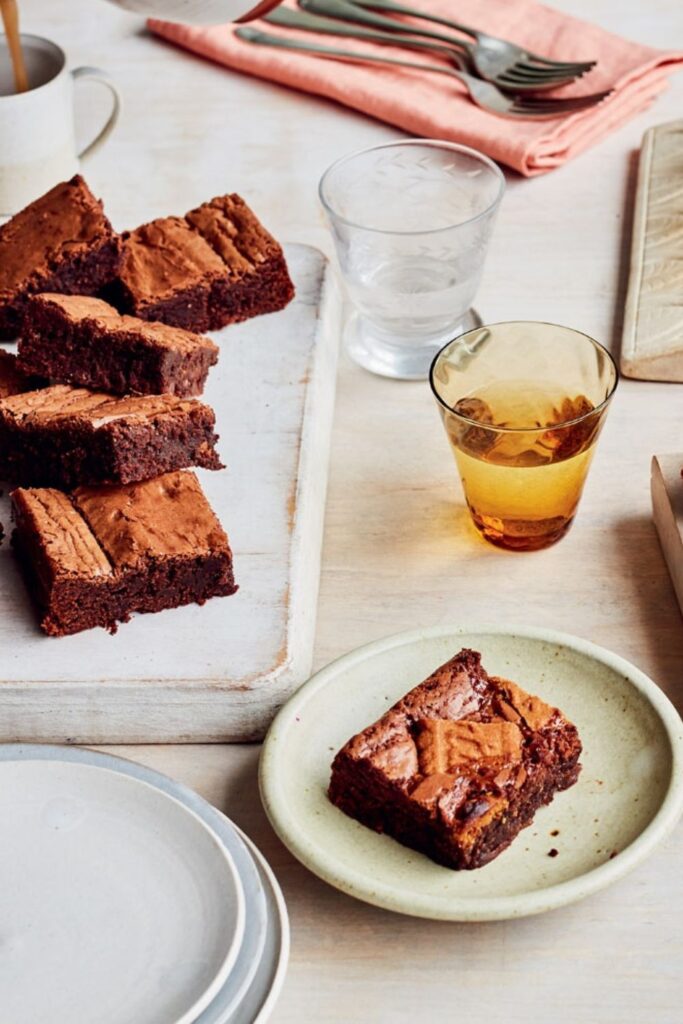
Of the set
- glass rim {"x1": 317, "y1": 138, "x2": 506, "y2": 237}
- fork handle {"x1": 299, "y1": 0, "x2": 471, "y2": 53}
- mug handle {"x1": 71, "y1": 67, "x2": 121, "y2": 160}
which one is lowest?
mug handle {"x1": 71, "y1": 67, "x2": 121, "y2": 160}

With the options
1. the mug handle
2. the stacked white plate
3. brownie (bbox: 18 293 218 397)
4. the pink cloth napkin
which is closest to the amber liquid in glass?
brownie (bbox: 18 293 218 397)

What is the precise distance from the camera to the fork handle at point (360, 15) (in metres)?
2.35

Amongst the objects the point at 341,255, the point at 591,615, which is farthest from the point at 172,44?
the point at 591,615

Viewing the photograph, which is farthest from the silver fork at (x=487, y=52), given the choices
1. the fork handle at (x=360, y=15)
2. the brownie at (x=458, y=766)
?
the brownie at (x=458, y=766)

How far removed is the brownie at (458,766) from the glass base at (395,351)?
A: 62cm

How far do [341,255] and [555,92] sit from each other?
0.71 meters

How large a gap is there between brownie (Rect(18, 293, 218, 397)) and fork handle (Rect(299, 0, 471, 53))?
3.43ft

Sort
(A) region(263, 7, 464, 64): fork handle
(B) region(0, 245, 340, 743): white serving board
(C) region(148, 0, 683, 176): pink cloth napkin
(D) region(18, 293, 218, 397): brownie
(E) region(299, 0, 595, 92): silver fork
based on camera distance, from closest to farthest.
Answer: (B) region(0, 245, 340, 743): white serving board → (D) region(18, 293, 218, 397): brownie → (C) region(148, 0, 683, 176): pink cloth napkin → (E) region(299, 0, 595, 92): silver fork → (A) region(263, 7, 464, 64): fork handle

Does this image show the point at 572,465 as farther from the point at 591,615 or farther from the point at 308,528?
the point at 308,528

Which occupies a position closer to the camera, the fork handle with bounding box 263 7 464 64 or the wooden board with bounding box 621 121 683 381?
the wooden board with bounding box 621 121 683 381

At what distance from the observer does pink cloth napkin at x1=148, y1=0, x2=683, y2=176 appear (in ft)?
6.91

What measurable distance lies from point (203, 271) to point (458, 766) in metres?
0.82

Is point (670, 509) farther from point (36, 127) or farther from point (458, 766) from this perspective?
point (36, 127)

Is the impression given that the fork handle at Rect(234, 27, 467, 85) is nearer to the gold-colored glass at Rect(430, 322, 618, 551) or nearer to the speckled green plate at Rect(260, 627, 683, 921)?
the gold-colored glass at Rect(430, 322, 618, 551)
